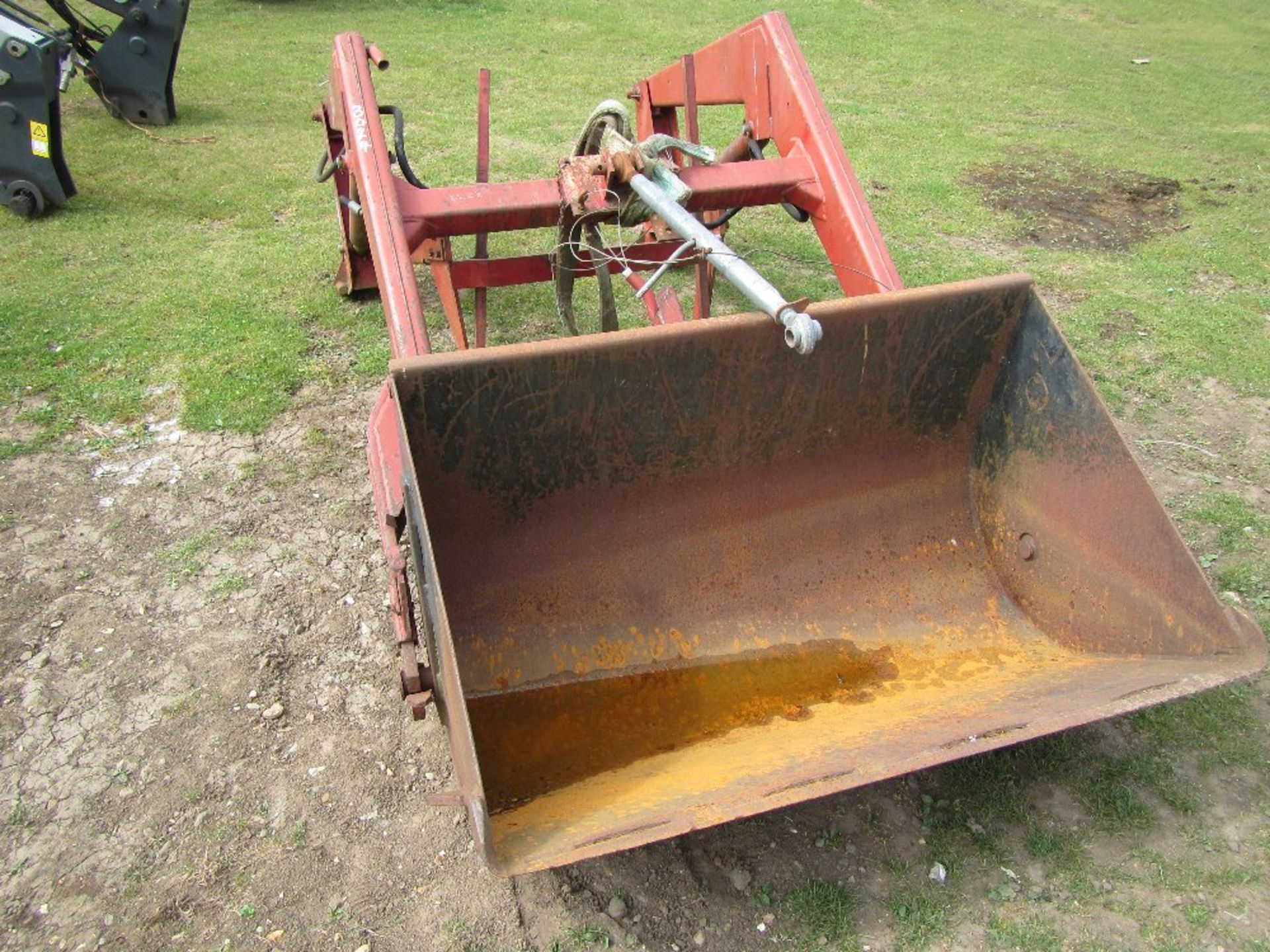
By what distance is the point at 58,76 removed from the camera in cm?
510

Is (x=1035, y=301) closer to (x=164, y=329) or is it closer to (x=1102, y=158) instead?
(x=164, y=329)

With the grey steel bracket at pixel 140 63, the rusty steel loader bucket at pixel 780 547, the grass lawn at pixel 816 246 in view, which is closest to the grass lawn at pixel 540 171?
the grass lawn at pixel 816 246

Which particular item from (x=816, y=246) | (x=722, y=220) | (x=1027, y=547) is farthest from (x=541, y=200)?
(x=816, y=246)

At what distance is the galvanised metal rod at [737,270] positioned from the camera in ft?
7.07

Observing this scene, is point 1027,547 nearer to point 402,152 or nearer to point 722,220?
point 722,220

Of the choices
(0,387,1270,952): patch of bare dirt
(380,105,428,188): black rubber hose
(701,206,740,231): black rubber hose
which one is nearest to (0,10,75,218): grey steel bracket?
(380,105,428,188): black rubber hose

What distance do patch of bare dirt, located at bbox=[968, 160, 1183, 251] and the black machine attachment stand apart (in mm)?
5418

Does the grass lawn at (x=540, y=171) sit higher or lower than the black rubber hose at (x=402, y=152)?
lower

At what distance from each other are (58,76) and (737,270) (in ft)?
15.0

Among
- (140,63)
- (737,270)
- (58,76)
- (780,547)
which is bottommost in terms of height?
(780,547)

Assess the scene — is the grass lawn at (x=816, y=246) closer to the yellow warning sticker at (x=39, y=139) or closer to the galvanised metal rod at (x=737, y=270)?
the yellow warning sticker at (x=39, y=139)

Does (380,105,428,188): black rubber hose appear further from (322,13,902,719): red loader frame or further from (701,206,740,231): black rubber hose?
(701,206,740,231): black rubber hose

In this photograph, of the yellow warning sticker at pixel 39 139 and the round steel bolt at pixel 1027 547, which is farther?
the yellow warning sticker at pixel 39 139

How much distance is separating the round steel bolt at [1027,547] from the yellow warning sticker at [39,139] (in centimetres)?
519
